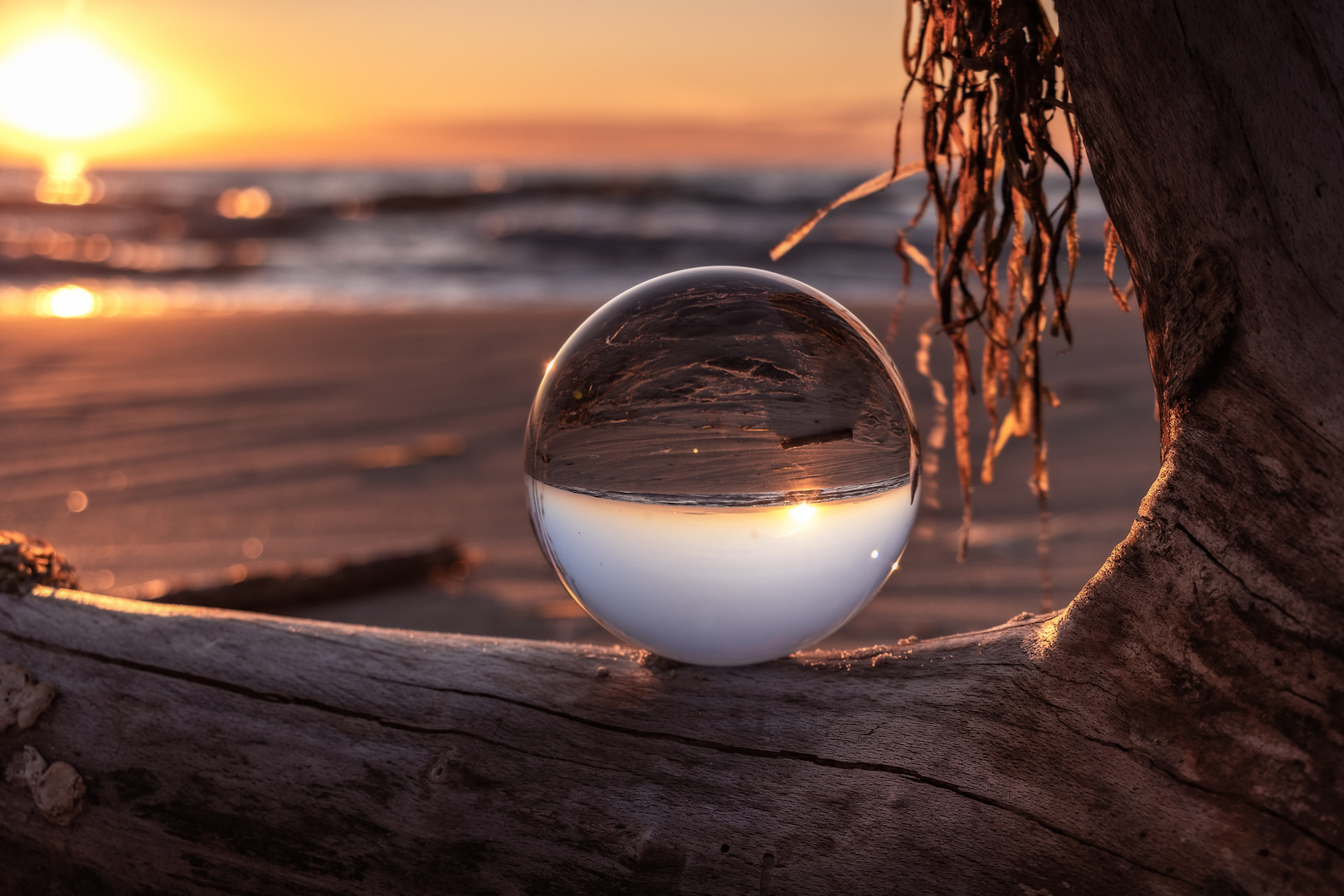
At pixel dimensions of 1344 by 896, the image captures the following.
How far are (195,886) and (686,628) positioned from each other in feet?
3.27

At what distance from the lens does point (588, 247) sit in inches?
810

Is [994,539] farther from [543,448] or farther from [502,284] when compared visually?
[502,284]

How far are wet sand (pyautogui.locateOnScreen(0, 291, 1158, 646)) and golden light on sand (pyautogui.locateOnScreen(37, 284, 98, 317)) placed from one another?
2339 mm

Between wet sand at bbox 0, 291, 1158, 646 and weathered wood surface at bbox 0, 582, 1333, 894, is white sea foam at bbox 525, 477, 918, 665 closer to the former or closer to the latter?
weathered wood surface at bbox 0, 582, 1333, 894

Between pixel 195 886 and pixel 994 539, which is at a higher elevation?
pixel 994 539

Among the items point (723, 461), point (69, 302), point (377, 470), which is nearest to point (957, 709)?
point (723, 461)

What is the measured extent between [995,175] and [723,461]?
0.93 m

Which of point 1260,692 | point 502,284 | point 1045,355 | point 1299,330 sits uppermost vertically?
point 502,284

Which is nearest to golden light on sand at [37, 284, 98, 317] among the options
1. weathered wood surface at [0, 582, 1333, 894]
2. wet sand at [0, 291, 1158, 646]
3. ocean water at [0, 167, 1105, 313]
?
ocean water at [0, 167, 1105, 313]

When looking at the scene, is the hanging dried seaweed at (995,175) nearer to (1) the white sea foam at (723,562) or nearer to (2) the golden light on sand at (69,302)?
(1) the white sea foam at (723,562)

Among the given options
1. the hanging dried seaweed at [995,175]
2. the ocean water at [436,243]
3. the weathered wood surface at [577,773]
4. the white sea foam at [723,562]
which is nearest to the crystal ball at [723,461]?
the white sea foam at [723,562]

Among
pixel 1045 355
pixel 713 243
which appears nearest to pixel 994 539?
pixel 1045 355

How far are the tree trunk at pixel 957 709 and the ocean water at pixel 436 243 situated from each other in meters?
12.2

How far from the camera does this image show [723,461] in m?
1.66
